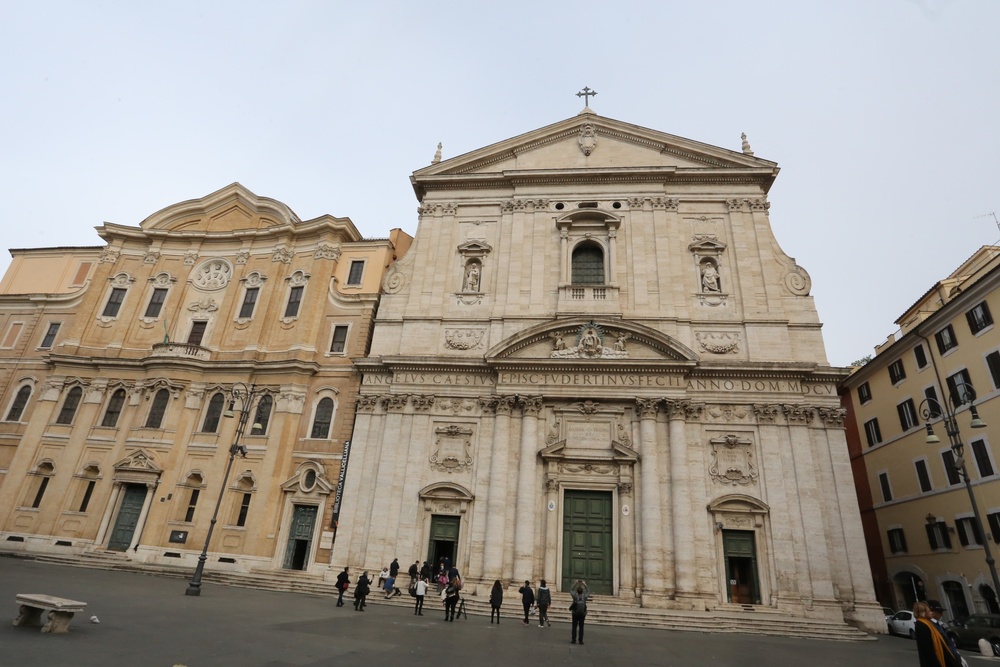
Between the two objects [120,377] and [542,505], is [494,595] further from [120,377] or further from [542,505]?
→ [120,377]

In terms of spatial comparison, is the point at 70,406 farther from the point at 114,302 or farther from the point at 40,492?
the point at 114,302

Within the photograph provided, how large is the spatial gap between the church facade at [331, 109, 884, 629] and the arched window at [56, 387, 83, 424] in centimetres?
1446

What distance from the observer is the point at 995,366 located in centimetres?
2108

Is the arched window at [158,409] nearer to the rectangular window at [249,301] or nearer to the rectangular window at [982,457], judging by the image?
the rectangular window at [249,301]

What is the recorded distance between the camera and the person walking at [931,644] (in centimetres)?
600

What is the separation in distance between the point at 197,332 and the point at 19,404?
9.40 metres

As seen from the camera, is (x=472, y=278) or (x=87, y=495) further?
(x=472, y=278)

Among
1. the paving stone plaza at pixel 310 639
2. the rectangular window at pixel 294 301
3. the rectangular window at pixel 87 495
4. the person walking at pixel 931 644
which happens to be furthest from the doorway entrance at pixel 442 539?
the person walking at pixel 931 644

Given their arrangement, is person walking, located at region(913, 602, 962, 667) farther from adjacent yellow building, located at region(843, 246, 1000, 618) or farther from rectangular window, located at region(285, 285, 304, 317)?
rectangular window, located at region(285, 285, 304, 317)

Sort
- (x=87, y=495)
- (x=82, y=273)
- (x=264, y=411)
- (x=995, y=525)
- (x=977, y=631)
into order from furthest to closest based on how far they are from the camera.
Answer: (x=82, y=273), (x=264, y=411), (x=87, y=495), (x=995, y=525), (x=977, y=631)

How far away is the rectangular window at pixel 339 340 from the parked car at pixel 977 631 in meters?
24.3

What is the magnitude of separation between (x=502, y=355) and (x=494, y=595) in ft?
31.9

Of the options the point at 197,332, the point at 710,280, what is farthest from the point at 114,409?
the point at 710,280

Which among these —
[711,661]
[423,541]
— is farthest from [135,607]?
[711,661]
